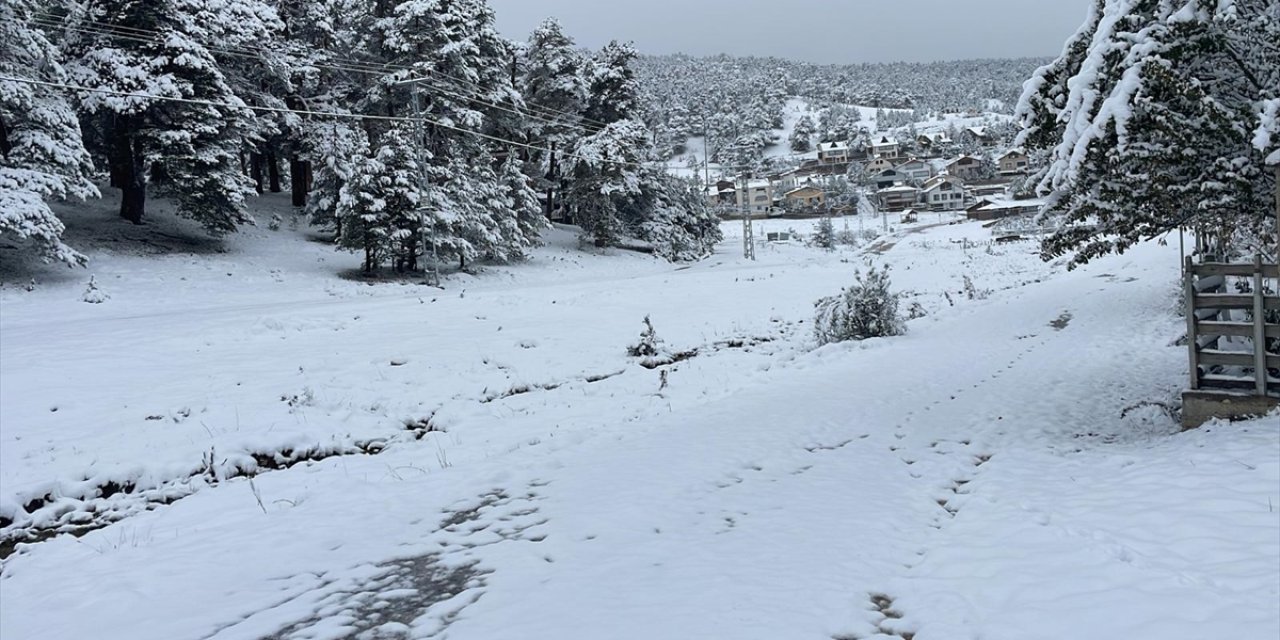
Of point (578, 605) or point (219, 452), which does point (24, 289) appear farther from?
point (578, 605)

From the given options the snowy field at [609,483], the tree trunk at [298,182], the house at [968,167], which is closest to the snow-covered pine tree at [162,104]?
the snowy field at [609,483]

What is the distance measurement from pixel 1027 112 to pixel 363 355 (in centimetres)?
1198

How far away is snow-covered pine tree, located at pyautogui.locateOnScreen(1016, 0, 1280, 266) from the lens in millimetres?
6398

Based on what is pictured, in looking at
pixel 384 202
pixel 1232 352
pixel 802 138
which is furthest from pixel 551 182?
pixel 802 138

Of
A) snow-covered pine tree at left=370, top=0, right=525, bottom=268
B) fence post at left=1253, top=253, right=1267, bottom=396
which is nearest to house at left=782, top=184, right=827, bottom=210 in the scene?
snow-covered pine tree at left=370, top=0, right=525, bottom=268

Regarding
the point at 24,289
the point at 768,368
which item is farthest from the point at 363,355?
the point at 24,289

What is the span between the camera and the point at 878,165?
469 ft

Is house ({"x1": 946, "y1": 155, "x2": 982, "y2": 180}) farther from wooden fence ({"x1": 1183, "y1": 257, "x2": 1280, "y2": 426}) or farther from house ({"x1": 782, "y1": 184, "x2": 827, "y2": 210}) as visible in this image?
wooden fence ({"x1": 1183, "y1": 257, "x2": 1280, "y2": 426})

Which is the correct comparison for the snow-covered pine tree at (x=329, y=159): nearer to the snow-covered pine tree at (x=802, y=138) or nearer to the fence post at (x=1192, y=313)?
the fence post at (x=1192, y=313)

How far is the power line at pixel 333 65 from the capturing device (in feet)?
84.4

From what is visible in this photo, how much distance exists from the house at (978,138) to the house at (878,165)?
59.9 feet

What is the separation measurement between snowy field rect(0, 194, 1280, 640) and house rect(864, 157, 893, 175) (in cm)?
12569

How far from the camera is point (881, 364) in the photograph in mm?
13664

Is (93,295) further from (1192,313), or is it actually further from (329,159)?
(1192,313)
